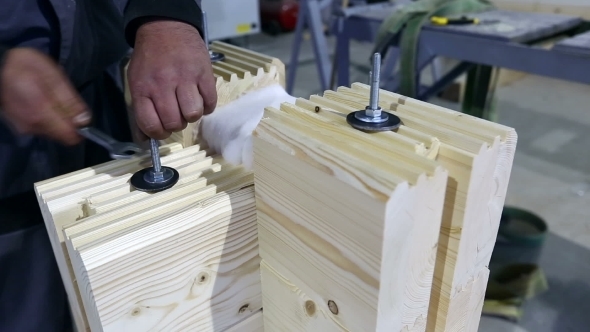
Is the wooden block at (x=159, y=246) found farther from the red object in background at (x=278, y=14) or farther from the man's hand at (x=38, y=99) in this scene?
the red object in background at (x=278, y=14)

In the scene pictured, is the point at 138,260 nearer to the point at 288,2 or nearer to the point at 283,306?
the point at 283,306

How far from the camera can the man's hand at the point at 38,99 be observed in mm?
529

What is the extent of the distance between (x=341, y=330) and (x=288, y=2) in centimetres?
465

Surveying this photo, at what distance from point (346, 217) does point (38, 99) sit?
0.40 meters

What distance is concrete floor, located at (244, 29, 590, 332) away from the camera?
130 centimetres

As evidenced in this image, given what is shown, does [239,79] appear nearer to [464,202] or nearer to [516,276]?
[464,202]

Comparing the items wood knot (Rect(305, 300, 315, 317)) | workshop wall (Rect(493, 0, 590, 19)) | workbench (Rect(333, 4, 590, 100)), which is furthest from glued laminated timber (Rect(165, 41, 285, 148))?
workshop wall (Rect(493, 0, 590, 19))

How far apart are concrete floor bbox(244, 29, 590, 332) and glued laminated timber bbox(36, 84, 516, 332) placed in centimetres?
93

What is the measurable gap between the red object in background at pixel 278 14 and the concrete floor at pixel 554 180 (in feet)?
3.81

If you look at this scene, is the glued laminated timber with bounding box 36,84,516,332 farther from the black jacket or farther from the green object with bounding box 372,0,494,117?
the green object with bounding box 372,0,494,117

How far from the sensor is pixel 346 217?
418mm

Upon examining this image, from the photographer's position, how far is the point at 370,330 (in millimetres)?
440

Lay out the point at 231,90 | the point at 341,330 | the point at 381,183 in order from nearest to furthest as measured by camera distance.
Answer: the point at 381,183 → the point at 341,330 → the point at 231,90

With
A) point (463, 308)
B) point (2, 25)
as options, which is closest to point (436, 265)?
point (463, 308)
